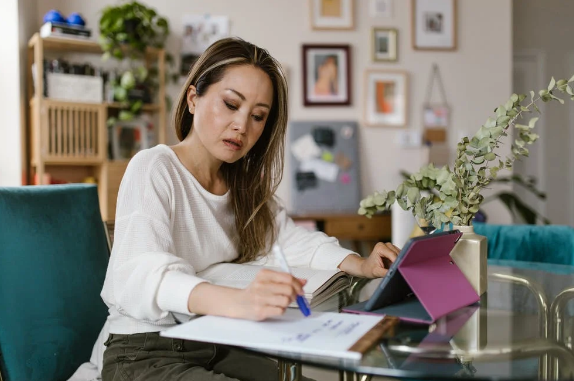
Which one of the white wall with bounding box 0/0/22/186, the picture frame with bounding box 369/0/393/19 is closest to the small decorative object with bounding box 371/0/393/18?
the picture frame with bounding box 369/0/393/19

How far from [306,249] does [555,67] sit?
4830mm

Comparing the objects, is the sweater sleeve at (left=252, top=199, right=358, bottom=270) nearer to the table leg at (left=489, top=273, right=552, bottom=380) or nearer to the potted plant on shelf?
the table leg at (left=489, top=273, right=552, bottom=380)

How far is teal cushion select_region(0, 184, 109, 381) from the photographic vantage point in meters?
1.33

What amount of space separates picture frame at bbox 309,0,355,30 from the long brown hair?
2970 mm

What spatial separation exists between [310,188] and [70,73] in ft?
5.76

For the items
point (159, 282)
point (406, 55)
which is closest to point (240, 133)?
point (159, 282)

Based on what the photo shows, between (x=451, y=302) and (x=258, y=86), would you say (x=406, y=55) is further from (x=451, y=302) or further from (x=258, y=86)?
(x=451, y=302)

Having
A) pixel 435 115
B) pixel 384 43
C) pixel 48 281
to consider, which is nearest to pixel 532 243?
pixel 48 281

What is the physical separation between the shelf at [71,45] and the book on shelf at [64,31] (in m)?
0.02

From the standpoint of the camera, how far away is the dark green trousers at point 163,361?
3.59 ft

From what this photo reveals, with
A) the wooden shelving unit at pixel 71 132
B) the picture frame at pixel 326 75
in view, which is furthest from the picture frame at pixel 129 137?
the picture frame at pixel 326 75

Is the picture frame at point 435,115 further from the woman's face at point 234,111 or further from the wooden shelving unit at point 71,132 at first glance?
the woman's face at point 234,111

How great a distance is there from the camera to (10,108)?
12.1 ft

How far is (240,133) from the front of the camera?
51.9 inches
